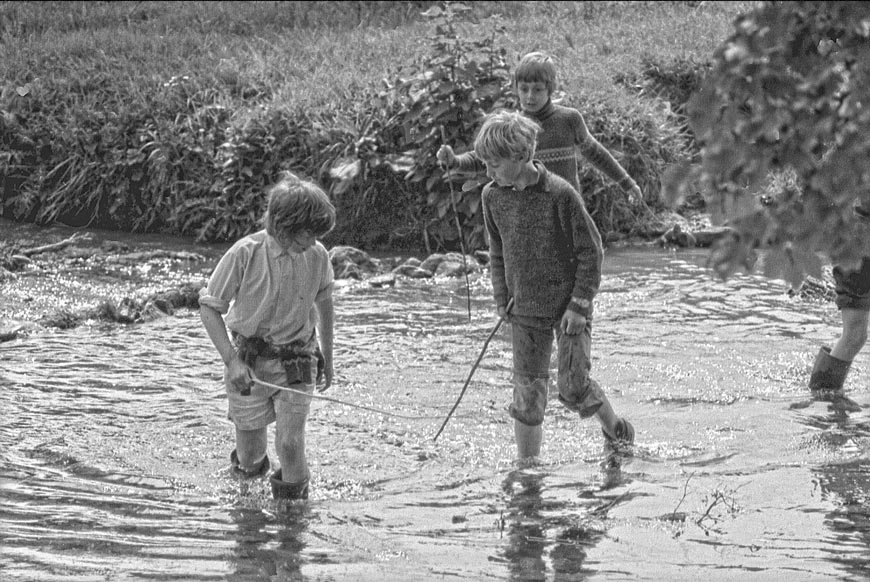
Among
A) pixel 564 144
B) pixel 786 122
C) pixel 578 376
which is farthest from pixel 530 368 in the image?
pixel 786 122

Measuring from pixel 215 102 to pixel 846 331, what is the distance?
8311 millimetres

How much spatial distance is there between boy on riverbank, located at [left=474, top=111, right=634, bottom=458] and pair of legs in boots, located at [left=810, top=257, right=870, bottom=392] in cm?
157

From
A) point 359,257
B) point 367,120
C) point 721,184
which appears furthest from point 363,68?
point 721,184

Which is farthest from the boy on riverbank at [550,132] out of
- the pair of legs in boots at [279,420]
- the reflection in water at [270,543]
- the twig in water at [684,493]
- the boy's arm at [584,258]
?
the reflection in water at [270,543]

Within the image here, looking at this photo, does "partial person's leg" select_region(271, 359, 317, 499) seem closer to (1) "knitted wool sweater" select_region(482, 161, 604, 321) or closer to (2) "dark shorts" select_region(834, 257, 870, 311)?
(1) "knitted wool sweater" select_region(482, 161, 604, 321)

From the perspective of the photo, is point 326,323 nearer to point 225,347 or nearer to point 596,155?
point 225,347

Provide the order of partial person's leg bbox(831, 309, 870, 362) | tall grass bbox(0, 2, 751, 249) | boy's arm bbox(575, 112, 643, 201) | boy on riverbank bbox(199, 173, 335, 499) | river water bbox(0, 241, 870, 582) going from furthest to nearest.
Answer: tall grass bbox(0, 2, 751, 249), boy's arm bbox(575, 112, 643, 201), partial person's leg bbox(831, 309, 870, 362), boy on riverbank bbox(199, 173, 335, 499), river water bbox(0, 241, 870, 582)

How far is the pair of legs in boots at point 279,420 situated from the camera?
18.0 feet

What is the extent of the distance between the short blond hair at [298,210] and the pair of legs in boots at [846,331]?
9.26 ft

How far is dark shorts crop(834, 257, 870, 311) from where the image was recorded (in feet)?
22.3

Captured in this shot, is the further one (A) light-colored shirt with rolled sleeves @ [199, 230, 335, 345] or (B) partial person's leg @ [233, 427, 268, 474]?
(B) partial person's leg @ [233, 427, 268, 474]

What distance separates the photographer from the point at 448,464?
20.8 feet

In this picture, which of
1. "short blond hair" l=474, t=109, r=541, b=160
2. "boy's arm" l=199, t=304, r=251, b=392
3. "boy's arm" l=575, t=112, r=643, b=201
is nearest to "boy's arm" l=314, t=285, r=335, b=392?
"boy's arm" l=199, t=304, r=251, b=392

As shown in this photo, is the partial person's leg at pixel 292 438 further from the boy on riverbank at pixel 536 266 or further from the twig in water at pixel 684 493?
the twig in water at pixel 684 493
